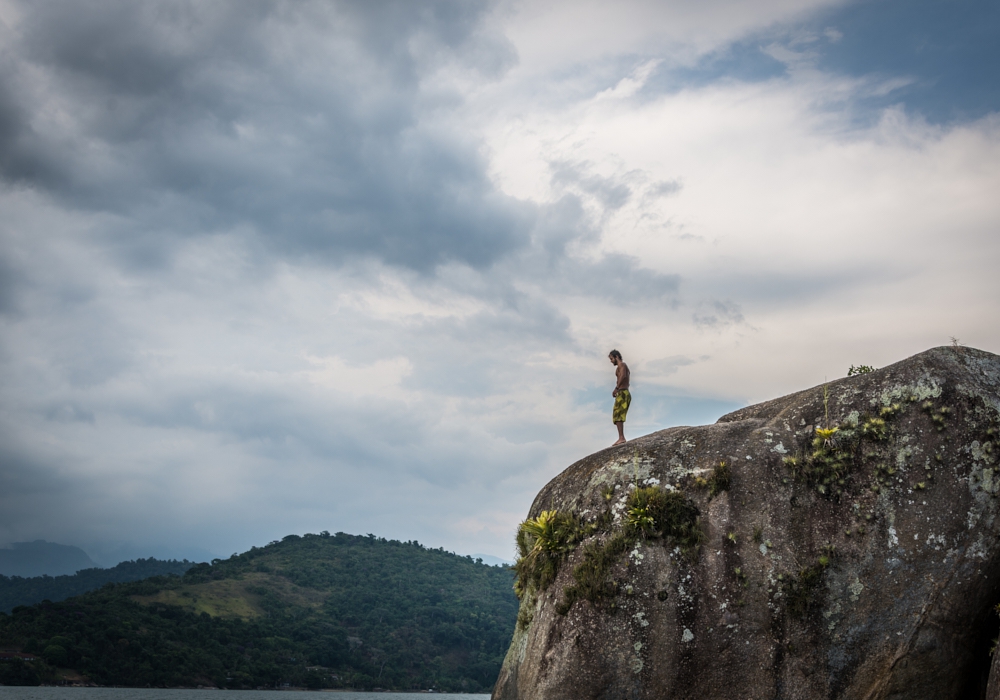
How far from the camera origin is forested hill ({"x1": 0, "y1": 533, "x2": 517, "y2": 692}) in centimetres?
9706

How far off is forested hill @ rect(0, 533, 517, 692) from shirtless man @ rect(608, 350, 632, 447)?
10114 centimetres

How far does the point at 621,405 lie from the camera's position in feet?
60.2

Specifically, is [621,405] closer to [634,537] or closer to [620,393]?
[620,393]

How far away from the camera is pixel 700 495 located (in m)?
14.0

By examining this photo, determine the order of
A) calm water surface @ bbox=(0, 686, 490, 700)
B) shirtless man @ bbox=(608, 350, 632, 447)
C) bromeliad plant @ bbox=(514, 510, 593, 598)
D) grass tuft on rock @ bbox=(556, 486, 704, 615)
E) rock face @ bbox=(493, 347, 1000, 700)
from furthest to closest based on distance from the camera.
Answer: calm water surface @ bbox=(0, 686, 490, 700) → shirtless man @ bbox=(608, 350, 632, 447) → bromeliad plant @ bbox=(514, 510, 593, 598) → grass tuft on rock @ bbox=(556, 486, 704, 615) → rock face @ bbox=(493, 347, 1000, 700)

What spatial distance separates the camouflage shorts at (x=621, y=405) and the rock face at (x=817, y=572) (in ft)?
12.7

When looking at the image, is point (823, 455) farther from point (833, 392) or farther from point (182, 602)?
point (182, 602)

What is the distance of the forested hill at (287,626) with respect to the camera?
9706 cm

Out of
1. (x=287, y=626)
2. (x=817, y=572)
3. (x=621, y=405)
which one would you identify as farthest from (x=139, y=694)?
(x=817, y=572)

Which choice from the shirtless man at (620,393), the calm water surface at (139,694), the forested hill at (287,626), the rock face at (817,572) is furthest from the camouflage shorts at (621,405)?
the forested hill at (287,626)

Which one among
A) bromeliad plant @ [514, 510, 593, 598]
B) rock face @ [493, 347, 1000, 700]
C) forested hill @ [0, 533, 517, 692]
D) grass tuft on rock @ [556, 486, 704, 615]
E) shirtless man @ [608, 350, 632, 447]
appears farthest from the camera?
forested hill @ [0, 533, 517, 692]

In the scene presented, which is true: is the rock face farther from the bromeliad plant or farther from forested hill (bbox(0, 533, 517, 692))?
forested hill (bbox(0, 533, 517, 692))

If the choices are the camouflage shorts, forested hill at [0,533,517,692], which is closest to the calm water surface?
forested hill at [0,533,517,692]

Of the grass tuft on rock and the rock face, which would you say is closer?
the rock face
